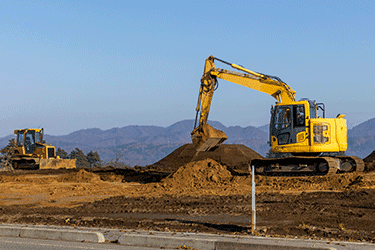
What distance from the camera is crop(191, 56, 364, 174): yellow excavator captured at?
20.2 metres

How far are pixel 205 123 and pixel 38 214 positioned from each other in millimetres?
10323

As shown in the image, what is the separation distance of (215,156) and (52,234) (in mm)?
27947

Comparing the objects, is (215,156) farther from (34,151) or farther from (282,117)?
(282,117)

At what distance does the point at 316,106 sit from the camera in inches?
813

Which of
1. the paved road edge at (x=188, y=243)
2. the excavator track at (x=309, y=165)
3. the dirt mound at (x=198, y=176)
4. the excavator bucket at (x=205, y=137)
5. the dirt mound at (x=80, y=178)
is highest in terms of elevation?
the excavator bucket at (x=205, y=137)

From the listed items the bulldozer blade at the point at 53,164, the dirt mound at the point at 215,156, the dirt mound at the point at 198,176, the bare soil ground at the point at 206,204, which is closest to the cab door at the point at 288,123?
the bare soil ground at the point at 206,204

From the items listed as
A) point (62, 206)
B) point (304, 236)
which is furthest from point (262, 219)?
point (62, 206)

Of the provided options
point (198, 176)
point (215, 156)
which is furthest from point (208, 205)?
point (215, 156)

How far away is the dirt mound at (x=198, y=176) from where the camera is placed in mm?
20344

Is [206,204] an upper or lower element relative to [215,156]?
lower

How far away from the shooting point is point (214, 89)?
2119 cm

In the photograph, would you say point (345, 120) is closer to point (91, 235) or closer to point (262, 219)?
point (262, 219)

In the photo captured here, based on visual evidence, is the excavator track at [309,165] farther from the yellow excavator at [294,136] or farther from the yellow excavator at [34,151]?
the yellow excavator at [34,151]

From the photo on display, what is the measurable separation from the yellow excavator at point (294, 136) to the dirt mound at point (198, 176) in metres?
1.24
